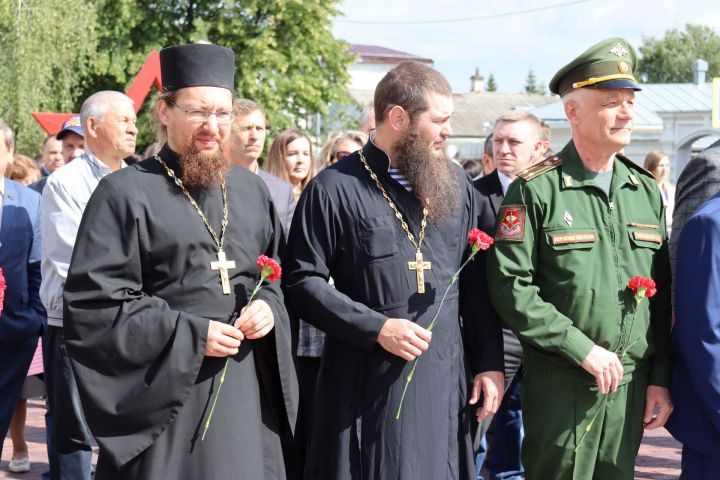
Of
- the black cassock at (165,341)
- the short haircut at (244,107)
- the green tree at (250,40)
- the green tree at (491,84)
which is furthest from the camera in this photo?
the green tree at (491,84)

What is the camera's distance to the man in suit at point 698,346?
3.77 meters

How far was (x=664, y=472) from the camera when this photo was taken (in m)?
7.18

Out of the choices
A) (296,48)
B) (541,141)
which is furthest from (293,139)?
(296,48)

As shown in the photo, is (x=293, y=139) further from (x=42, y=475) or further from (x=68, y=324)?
(x=68, y=324)

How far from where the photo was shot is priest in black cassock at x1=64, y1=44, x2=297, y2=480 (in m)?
3.65

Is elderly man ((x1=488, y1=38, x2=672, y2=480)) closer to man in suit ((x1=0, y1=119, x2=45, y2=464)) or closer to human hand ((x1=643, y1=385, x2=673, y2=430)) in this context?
human hand ((x1=643, y1=385, x2=673, y2=430))

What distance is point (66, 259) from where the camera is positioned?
5227 millimetres

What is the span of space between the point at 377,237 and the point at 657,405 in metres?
1.30

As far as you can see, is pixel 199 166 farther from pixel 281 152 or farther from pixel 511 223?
pixel 281 152

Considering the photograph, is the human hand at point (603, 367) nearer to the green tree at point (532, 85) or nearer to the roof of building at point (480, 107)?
the roof of building at point (480, 107)

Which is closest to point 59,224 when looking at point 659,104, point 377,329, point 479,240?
point 377,329

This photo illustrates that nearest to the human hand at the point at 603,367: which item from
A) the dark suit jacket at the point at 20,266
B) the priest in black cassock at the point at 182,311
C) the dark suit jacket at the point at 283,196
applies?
the priest in black cassock at the point at 182,311

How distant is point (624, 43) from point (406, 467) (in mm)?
1960

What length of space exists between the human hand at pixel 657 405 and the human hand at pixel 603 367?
0.89 feet
